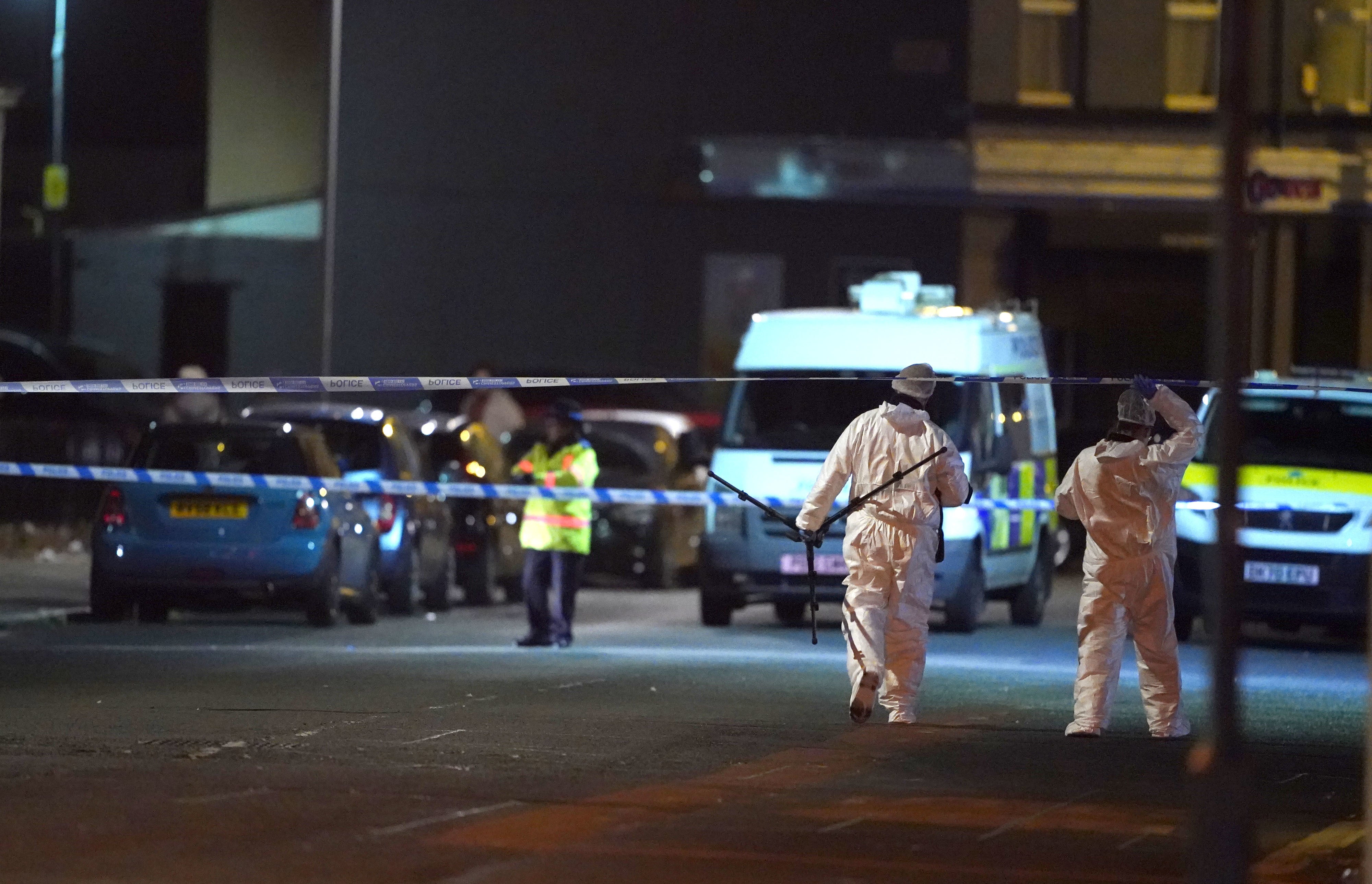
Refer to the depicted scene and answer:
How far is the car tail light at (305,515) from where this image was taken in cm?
1758

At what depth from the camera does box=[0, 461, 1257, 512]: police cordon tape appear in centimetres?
1652

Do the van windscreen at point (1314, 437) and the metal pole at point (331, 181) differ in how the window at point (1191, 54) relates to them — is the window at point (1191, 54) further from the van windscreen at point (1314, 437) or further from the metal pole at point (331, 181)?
the van windscreen at point (1314, 437)

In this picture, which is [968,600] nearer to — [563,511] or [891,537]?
[563,511]

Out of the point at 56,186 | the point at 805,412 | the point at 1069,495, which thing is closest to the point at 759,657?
the point at 805,412

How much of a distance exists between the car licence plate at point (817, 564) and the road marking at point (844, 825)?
29.8ft

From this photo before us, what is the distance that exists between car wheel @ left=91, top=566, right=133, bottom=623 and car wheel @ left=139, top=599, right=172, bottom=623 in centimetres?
14

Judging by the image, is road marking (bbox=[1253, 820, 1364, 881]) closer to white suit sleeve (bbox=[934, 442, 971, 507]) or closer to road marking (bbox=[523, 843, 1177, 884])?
road marking (bbox=[523, 843, 1177, 884])

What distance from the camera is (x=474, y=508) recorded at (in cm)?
2070

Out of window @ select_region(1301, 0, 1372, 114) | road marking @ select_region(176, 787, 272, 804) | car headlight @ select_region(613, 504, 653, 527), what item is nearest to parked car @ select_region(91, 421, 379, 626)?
car headlight @ select_region(613, 504, 653, 527)

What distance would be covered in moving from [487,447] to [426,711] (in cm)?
920

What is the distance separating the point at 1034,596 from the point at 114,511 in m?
7.32

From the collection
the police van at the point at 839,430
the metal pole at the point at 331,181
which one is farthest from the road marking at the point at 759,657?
the metal pole at the point at 331,181

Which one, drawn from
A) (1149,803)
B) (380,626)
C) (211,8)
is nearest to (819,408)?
(380,626)

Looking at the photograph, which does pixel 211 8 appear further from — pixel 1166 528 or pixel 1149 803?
pixel 1149 803
